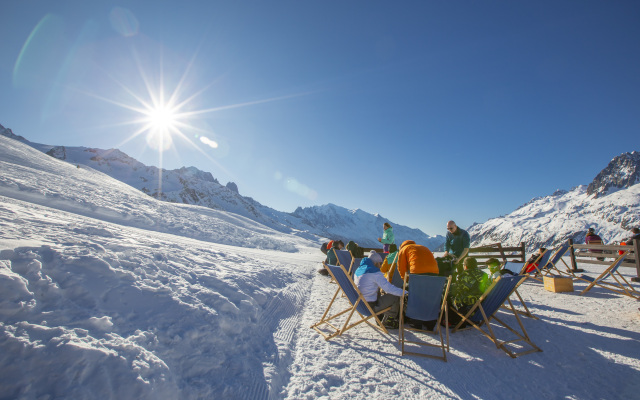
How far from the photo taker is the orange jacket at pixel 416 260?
4.63 metres

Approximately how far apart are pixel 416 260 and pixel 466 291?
1.03m

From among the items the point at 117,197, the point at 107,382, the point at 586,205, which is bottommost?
the point at 107,382

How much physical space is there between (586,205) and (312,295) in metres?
279

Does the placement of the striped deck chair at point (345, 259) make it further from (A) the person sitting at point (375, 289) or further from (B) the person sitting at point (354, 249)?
(A) the person sitting at point (375, 289)

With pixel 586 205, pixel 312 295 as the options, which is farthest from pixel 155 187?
pixel 586 205

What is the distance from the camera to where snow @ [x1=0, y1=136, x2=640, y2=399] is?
7.61 ft

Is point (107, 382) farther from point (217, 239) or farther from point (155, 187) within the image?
point (155, 187)

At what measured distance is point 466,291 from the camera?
462 centimetres

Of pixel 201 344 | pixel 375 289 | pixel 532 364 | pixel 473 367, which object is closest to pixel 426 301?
pixel 375 289

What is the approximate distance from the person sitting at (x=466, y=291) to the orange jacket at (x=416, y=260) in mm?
543

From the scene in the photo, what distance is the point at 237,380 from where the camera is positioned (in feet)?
9.70

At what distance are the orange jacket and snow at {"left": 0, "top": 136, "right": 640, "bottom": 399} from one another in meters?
1.22

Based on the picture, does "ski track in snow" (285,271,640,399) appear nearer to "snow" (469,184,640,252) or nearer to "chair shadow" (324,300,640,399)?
"chair shadow" (324,300,640,399)

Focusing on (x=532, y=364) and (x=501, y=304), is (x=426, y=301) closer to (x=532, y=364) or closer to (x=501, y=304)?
(x=501, y=304)
